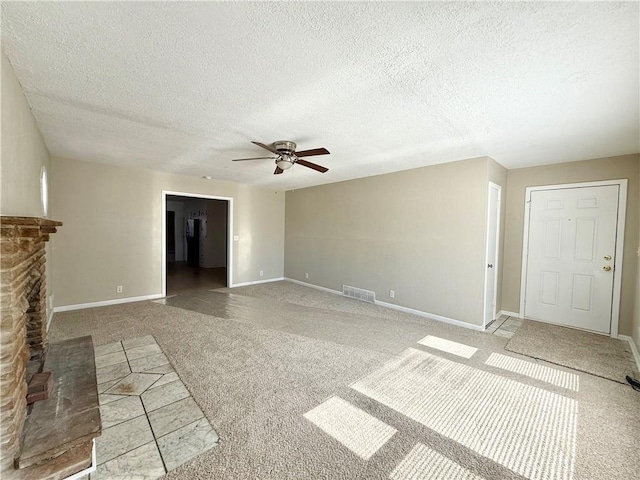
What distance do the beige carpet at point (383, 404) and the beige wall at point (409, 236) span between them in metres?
0.74

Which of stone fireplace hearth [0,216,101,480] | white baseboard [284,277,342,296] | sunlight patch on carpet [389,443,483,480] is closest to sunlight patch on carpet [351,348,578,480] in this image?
sunlight patch on carpet [389,443,483,480]

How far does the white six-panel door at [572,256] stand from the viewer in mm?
3582

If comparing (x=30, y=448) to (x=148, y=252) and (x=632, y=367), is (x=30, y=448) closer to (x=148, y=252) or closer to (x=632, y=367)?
(x=148, y=252)

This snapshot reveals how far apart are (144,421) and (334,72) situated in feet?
9.16

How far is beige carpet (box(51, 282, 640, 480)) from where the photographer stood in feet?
5.16

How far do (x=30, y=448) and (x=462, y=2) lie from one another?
9.86 ft

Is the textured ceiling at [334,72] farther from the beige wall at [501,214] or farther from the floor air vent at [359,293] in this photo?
the floor air vent at [359,293]

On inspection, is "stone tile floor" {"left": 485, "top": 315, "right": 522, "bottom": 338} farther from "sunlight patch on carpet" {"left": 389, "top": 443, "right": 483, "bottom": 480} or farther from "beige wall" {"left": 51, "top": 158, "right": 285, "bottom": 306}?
"beige wall" {"left": 51, "top": 158, "right": 285, "bottom": 306}

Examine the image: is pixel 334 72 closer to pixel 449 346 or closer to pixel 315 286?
pixel 449 346

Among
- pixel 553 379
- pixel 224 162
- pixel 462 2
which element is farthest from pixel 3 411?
pixel 553 379

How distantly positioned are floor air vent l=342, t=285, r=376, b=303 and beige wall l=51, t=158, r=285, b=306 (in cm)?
352

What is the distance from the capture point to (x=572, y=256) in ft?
12.6

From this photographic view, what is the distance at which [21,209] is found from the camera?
204 centimetres

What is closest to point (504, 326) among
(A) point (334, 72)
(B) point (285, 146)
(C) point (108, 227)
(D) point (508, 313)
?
(D) point (508, 313)
